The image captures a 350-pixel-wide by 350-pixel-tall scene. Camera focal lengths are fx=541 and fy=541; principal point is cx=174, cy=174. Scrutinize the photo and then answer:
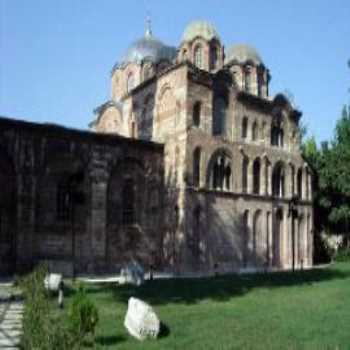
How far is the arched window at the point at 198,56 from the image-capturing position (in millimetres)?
32062

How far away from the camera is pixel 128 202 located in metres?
26.1

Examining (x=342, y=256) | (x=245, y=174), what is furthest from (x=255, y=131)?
(x=342, y=256)

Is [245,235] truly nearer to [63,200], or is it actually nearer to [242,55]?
[63,200]

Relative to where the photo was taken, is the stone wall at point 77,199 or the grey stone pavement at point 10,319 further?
the stone wall at point 77,199

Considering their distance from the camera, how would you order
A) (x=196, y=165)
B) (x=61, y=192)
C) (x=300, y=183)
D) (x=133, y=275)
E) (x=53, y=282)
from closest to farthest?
(x=53, y=282) → (x=133, y=275) → (x=61, y=192) → (x=196, y=165) → (x=300, y=183)

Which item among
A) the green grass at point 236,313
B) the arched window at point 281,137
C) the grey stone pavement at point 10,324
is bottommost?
the green grass at point 236,313

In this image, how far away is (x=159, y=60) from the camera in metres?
34.8

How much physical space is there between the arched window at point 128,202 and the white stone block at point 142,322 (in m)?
15.3

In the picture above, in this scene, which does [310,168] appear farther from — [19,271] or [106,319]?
[106,319]

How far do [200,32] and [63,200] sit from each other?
14208mm

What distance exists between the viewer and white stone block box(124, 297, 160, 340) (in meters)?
10.2

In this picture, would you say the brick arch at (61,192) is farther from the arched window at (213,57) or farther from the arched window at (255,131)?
the arched window at (213,57)

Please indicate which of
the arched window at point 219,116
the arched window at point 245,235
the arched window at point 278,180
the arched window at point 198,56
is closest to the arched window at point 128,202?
the arched window at point 219,116

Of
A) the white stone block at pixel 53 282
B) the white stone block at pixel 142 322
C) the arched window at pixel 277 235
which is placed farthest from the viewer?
the arched window at pixel 277 235
